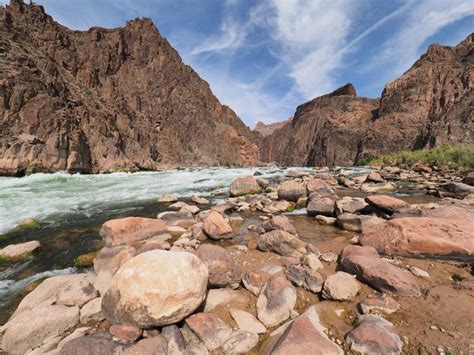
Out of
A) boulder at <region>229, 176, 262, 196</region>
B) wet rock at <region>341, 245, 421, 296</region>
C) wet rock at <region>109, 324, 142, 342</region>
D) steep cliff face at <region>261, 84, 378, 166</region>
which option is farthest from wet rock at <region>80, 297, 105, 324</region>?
steep cliff face at <region>261, 84, 378, 166</region>

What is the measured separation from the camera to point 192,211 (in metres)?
9.19

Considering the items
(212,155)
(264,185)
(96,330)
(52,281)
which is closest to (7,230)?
(52,281)

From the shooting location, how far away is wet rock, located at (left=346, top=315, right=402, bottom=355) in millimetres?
2291

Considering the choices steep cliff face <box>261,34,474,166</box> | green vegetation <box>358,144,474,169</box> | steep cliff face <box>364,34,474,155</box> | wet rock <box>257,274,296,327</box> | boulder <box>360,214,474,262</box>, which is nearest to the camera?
wet rock <box>257,274,296,327</box>

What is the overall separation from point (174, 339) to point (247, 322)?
0.90 meters

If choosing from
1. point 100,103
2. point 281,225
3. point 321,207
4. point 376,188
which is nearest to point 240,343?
point 281,225

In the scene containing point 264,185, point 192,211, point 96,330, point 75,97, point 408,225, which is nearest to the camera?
point 96,330

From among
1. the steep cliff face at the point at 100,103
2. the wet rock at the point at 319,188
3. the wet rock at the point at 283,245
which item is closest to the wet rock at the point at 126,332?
the wet rock at the point at 283,245

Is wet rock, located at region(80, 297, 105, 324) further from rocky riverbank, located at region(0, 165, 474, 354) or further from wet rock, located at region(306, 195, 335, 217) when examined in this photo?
wet rock, located at region(306, 195, 335, 217)

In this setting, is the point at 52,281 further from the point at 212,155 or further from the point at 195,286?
the point at 212,155

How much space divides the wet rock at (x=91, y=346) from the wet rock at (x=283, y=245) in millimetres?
3210

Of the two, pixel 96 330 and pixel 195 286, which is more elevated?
pixel 195 286

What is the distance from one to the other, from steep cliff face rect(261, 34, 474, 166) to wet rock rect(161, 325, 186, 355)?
57.0 metres

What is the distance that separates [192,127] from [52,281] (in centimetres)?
8348
